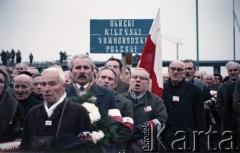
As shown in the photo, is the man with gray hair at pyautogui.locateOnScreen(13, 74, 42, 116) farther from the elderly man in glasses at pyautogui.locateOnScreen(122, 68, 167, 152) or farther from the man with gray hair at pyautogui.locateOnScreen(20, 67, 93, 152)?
the man with gray hair at pyautogui.locateOnScreen(20, 67, 93, 152)

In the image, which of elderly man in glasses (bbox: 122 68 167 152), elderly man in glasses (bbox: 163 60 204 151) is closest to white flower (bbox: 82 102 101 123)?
elderly man in glasses (bbox: 122 68 167 152)

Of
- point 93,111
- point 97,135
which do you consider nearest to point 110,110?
point 93,111

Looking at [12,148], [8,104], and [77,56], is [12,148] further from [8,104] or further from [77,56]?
[77,56]

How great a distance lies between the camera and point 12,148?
16.5ft

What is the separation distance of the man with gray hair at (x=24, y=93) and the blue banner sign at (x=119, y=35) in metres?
7.54

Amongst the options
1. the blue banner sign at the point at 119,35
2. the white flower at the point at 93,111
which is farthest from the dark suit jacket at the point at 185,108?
the blue banner sign at the point at 119,35

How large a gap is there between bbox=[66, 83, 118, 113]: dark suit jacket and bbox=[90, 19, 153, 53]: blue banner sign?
8241 mm

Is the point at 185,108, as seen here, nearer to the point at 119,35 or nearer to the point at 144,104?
the point at 144,104

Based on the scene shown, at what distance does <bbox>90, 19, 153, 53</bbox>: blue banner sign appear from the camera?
1397 cm

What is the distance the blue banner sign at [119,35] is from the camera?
45.8 feet

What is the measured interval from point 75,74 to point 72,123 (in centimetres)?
112

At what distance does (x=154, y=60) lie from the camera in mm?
7961

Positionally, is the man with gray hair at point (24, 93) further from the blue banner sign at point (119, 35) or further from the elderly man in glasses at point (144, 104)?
the blue banner sign at point (119, 35)

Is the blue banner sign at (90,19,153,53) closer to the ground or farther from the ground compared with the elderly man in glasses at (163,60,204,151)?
farther from the ground
